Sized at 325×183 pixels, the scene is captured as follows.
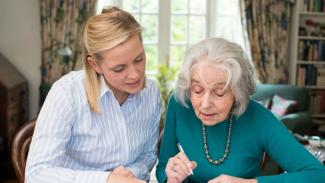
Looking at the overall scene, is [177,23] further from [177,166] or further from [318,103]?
[177,166]

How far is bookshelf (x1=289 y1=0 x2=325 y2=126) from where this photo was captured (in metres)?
4.60

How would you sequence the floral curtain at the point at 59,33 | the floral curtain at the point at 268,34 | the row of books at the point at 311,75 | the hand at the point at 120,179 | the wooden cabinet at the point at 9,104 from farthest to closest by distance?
the row of books at the point at 311,75 < the floral curtain at the point at 268,34 < the floral curtain at the point at 59,33 < the wooden cabinet at the point at 9,104 < the hand at the point at 120,179

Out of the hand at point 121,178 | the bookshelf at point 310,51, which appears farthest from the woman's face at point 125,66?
the bookshelf at point 310,51

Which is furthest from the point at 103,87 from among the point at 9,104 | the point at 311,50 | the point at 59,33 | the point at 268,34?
the point at 311,50

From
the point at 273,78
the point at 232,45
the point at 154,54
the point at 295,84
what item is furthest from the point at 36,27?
the point at 232,45

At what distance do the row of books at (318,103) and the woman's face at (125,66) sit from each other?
155 inches

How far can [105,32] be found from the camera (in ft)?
3.87

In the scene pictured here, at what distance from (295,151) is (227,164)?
0.24 meters

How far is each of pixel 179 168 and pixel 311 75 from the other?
3991 millimetres

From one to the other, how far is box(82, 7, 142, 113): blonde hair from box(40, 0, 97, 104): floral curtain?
3.01m

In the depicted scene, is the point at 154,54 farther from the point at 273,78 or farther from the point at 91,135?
the point at 91,135

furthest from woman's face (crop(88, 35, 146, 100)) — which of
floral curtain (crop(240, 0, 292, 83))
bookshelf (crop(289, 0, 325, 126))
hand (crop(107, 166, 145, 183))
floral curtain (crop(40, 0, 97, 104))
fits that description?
bookshelf (crop(289, 0, 325, 126))

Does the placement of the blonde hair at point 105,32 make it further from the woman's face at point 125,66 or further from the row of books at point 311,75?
the row of books at point 311,75

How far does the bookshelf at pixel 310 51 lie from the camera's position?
4602 millimetres
